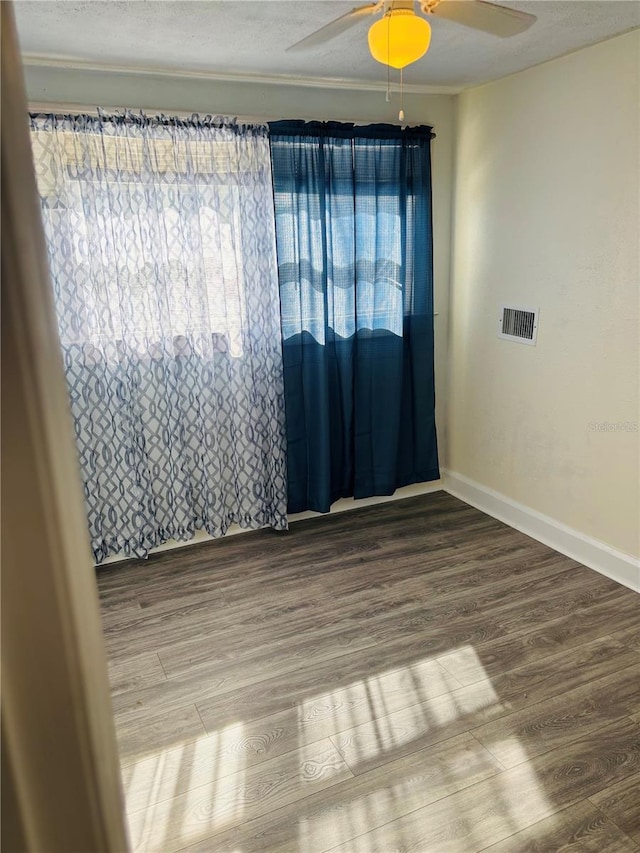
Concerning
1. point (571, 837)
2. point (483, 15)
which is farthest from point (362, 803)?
point (483, 15)

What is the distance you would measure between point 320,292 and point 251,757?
2.27 m

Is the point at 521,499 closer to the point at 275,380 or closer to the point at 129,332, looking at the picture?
the point at 275,380

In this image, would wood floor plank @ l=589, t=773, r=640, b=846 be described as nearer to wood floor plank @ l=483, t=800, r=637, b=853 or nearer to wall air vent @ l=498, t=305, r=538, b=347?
wood floor plank @ l=483, t=800, r=637, b=853

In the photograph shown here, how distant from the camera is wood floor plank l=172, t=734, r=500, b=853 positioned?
69.5 inches

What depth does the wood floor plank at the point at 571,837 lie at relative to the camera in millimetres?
1713

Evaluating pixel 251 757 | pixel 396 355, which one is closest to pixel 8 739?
pixel 251 757

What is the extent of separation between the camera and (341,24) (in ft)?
6.44

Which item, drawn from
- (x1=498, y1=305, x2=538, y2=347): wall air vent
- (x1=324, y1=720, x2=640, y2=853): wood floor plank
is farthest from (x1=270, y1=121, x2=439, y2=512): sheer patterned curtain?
(x1=324, y1=720, x2=640, y2=853): wood floor plank

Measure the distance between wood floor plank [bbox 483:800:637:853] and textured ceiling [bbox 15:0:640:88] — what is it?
8.67 ft

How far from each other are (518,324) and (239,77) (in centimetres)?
189

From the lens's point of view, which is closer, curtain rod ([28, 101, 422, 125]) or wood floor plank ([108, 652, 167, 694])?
wood floor plank ([108, 652, 167, 694])

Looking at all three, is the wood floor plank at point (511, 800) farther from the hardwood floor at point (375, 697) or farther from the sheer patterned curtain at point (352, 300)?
the sheer patterned curtain at point (352, 300)

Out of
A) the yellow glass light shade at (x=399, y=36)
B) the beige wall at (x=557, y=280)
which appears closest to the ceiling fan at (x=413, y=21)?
the yellow glass light shade at (x=399, y=36)

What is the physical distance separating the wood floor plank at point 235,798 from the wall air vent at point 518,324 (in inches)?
89.4
